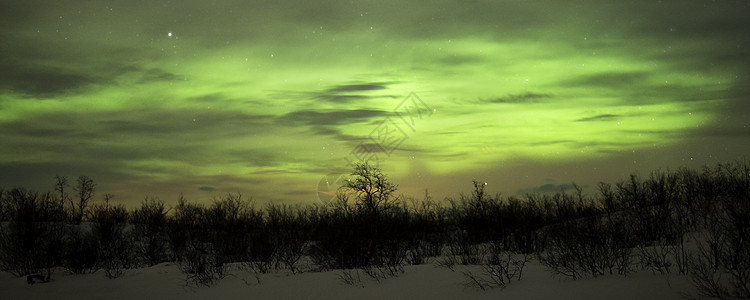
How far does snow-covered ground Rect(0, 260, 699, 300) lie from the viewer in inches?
405

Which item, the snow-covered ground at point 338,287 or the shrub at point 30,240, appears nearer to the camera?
the snow-covered ground at point 338,287

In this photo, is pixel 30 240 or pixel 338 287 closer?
pixel 338 287

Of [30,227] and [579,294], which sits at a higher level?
[30,227]

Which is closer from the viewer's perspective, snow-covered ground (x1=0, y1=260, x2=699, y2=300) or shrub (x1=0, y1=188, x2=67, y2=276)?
snow-covered ground (x1=0, y1=260, x2=699, y2=300)

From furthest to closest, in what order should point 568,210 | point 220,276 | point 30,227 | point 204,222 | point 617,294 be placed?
point 568,210
point 204,222
point 30,227
point 220,276
point 617,294

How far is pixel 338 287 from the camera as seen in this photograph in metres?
14.7

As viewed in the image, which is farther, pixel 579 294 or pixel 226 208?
pixel 226 208

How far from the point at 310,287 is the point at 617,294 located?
8.42 meters

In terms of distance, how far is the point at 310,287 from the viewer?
15109mm

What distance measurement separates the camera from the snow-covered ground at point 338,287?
405 inches

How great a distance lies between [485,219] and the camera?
32.6 metres

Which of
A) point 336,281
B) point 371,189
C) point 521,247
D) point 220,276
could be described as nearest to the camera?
point 336,281

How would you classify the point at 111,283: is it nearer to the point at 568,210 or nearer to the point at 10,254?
the point at 10,254

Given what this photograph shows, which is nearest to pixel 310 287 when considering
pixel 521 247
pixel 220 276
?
pixel 220 276
